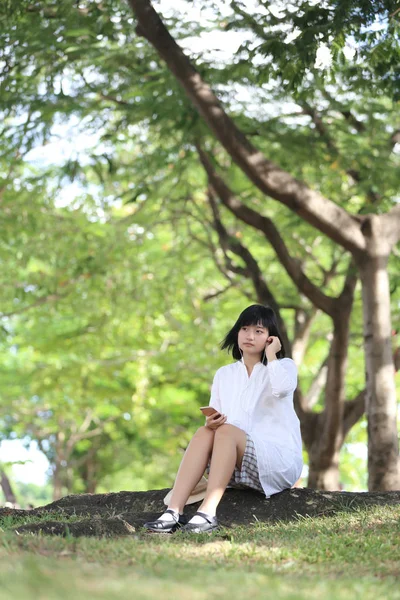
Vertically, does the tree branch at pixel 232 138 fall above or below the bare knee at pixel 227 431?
above

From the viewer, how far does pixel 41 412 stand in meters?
19.9

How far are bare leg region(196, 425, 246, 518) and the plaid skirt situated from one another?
0.11 m

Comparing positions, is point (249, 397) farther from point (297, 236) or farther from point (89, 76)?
point (297, 236)

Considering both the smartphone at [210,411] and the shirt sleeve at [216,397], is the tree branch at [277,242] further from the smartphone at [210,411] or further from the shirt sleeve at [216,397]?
the smartphone at [210,411]

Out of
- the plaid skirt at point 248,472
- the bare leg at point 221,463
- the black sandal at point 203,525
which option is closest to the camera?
the black sandal at point 203,525

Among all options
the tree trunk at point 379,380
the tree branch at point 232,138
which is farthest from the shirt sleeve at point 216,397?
the tree trunk at point 379,380

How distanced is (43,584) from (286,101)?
785 centimetres

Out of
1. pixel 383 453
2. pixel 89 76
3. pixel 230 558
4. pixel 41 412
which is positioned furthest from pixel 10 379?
pixel 230 558

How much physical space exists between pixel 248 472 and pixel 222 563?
155 centimetres

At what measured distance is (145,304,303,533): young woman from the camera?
16.1 feet

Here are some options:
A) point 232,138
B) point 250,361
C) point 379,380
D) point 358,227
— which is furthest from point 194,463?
point 358,227

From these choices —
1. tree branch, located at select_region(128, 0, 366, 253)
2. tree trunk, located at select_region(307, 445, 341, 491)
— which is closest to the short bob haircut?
tree branch, located at select_region(128, 0, 366, 253)

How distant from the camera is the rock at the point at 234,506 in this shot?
5281mm

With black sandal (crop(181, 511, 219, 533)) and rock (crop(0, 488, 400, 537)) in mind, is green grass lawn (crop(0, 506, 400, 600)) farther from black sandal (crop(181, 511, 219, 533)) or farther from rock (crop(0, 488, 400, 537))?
rock (crop(0, 488, 400, 537))
